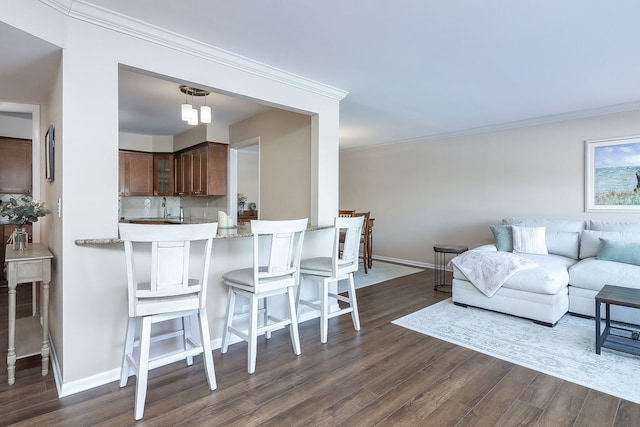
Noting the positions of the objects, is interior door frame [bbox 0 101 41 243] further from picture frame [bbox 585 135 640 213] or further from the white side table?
picture frame [bbox 585 135 640 213]

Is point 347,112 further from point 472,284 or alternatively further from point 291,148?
point 472,284

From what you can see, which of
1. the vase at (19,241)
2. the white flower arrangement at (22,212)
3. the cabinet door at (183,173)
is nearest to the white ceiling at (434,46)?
the white flower arrangement at (22,212)

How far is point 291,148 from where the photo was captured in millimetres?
4059

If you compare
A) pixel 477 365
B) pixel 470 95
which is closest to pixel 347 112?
pixel 470 95

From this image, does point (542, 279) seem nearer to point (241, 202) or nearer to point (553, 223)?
point (553, 223)

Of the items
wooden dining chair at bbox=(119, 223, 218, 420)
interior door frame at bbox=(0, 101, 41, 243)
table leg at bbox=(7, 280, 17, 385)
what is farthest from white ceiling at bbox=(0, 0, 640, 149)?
table leg at bbox=(7, 280, 17, 385)

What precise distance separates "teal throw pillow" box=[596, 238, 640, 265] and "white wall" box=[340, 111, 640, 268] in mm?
835

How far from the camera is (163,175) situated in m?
6.43

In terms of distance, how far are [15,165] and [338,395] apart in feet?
18.0

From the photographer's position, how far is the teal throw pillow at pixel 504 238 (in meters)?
4.42

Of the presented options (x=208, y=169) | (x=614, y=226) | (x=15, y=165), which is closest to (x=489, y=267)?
(x=614, y=226)

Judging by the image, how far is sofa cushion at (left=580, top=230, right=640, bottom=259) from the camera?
148 inches

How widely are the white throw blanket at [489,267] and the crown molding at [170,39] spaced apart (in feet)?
8.41

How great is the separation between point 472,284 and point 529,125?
107 inches
